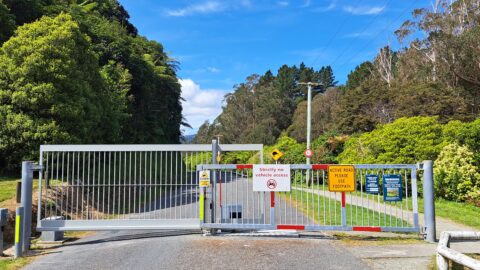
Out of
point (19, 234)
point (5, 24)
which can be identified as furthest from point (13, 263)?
point (5, 24)

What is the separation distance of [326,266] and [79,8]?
28.7m

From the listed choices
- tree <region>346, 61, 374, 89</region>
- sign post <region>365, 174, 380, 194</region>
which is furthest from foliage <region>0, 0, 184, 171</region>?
tree <region>346, 61, 374, 89</region>

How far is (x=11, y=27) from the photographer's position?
20.9 m

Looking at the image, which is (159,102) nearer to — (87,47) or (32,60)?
(87,47)

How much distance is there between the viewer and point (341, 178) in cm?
891

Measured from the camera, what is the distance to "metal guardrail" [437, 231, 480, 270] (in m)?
4.88

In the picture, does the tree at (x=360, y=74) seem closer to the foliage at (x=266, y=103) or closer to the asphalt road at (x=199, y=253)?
the foliage at (x=266, y=103)

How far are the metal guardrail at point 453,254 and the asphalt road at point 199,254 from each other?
50.8 inches

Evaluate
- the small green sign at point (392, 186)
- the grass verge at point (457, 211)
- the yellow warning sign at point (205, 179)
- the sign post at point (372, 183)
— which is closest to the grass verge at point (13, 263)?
the yellow warning sign at point (205, 179)

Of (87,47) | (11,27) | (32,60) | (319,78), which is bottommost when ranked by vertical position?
(32,60)

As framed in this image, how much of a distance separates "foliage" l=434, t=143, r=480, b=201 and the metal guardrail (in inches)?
444

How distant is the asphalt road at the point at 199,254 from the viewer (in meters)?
7.05

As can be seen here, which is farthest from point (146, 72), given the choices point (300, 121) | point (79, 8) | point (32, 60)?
point (300, 121)

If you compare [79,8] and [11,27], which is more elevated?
[79,8]
